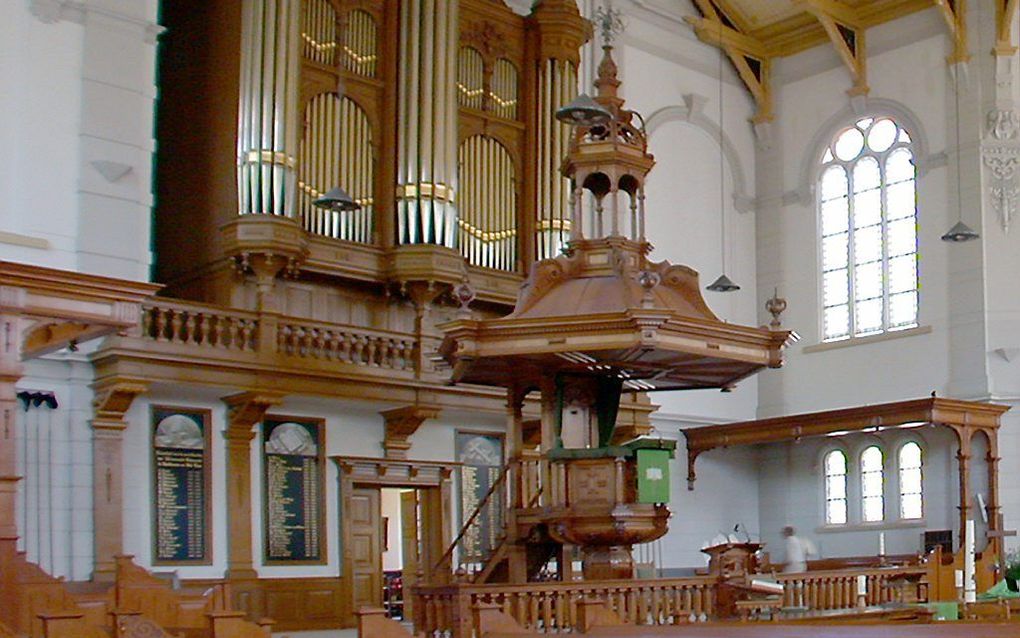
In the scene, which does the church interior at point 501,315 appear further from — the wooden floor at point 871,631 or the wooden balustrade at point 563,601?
the wooden floor at point 871,631

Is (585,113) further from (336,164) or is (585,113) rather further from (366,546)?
(366,546)

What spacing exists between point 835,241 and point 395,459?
10232mm

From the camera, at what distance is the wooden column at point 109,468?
17156 millimetres

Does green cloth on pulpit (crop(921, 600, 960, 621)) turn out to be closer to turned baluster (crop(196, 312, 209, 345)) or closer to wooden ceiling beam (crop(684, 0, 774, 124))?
turned baluster (crop(196, 312, 209, 345))

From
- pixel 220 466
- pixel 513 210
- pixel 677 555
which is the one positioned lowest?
pixel 677 555

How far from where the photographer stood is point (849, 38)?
1058 inches

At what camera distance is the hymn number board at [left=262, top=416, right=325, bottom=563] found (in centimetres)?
1934

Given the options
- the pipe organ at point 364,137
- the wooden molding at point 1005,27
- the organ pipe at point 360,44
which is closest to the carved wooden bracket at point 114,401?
the pipe organ at point 364,137

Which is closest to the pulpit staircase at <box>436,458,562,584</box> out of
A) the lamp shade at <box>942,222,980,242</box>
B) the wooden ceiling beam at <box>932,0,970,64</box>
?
the lamp shade at <box>942,222,980,242</box>

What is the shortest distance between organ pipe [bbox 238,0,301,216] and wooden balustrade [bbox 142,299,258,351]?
1.52 m

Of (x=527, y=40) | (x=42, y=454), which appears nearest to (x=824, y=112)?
(x=527, y=40)

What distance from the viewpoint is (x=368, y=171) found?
20.7 metres

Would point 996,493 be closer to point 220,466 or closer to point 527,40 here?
point 527,40

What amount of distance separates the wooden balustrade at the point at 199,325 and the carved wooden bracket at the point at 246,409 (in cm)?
60
